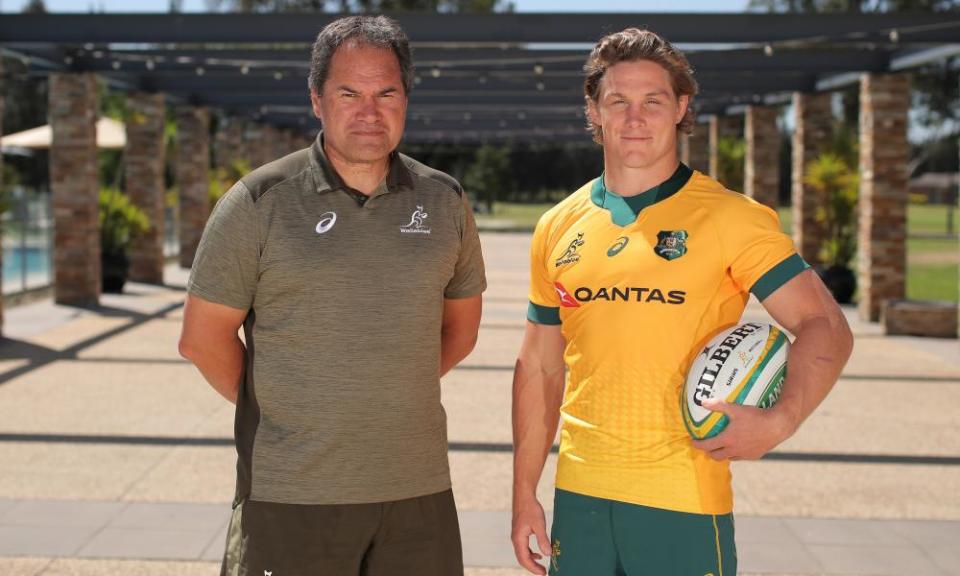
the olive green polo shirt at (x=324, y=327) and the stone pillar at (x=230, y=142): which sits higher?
the stone pillar at (x=230, y=142)

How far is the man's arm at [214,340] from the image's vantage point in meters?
3.13

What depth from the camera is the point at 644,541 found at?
9.78ft

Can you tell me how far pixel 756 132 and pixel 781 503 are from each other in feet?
56.9

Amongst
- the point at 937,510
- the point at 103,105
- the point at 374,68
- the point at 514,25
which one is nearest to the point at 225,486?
the point at 937,510

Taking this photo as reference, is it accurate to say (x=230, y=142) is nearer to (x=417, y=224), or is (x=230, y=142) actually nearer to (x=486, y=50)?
(x=486, y=50)

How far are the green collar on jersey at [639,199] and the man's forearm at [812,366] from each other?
533 mm

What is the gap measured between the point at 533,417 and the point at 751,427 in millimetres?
793

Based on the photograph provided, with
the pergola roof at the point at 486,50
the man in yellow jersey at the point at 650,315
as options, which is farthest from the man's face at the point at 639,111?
the pergola roof at the point at 486,50

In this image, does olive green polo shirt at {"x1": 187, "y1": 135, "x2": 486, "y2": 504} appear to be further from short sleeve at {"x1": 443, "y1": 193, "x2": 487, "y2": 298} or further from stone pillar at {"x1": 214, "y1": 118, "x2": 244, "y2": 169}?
stone pillar at {"x1": 214, "y1": 118, "x2": 244, "y2": 169}

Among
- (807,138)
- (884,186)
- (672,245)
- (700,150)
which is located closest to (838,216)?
(807,138)

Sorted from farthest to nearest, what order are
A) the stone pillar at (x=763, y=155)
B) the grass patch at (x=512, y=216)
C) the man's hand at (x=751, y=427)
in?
the grass patch at (x=512, y=216) → the stone pillar at (x=763, y=155) → the man's hand at (x=751, y=427)

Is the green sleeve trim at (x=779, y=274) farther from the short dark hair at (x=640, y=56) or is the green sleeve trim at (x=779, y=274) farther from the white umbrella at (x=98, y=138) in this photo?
the white umbrella at (x=98, y=138)

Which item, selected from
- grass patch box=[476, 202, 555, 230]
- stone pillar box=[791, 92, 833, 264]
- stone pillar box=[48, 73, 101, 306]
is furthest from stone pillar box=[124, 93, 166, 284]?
grass patch box=[476, 202, 555, 230]

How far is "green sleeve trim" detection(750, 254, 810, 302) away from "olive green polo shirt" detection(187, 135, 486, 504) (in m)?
0.85
